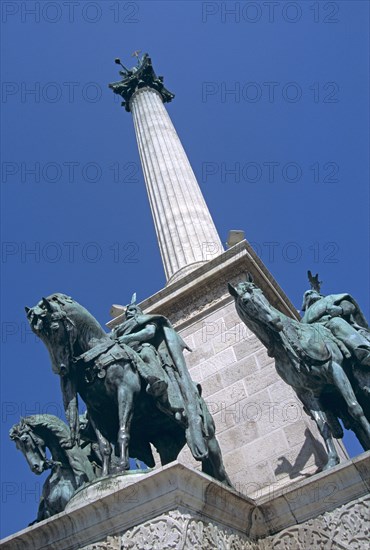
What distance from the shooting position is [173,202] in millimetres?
15234

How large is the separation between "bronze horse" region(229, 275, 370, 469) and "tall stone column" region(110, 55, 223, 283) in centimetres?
527

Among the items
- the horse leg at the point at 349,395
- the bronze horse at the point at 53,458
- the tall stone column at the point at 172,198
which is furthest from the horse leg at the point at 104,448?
the tall stone column at the point at 172,198

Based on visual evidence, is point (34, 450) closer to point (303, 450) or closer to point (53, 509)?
point (53, 509)

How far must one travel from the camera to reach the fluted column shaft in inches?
544

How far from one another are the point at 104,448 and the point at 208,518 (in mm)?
1684

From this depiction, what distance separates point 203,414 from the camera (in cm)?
731

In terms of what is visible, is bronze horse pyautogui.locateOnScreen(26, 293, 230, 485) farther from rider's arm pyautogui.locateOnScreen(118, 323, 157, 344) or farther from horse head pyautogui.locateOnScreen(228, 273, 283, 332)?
horse head pyautogui.locateOnScreen(228, 273, 283, 332)

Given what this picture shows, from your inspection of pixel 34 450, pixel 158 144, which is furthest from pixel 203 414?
pixel 158 144

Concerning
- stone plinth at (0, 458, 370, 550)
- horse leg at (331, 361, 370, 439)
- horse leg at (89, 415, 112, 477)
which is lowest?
stone plinth at (0, 458, 370, 550)

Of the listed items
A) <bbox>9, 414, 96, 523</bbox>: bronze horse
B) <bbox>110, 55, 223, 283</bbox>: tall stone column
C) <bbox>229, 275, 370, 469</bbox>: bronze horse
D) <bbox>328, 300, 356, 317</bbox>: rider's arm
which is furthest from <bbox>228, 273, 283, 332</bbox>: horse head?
<bbox>110, 55, 223, 283</bbox>: tall stone column

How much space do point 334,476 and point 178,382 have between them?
2104 millimetres

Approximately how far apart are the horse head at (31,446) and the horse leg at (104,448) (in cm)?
106

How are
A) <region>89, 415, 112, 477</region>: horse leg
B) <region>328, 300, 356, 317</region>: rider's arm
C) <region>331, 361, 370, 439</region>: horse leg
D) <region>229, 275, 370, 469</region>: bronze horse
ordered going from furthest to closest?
<region>328, 300, 356, 317</region>: rider's arm < <region>229, 275, 370, 469</region>: bronze horse < <region>331, 361, 370, 439</region>: horse leg < <region>89, 415, 112, 477</region>: horse leg

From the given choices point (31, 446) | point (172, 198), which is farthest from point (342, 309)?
point (172, 198)
